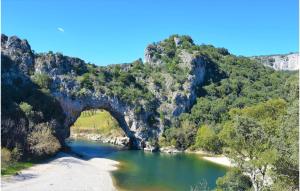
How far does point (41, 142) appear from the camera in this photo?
67688 mm

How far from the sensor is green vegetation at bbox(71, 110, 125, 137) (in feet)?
471

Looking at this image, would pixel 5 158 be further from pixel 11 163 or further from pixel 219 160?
pixel 219 160

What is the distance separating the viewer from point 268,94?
132m

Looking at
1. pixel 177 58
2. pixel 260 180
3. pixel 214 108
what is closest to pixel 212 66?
pixel 177 58

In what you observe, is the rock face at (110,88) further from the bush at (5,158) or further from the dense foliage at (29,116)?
the bush at (5,158)

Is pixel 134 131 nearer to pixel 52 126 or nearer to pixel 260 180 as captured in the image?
pixel 52 126

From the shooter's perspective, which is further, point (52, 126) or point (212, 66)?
point (212, 66)

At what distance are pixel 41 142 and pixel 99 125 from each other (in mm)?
88026

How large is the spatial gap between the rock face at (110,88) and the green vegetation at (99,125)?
2143cm

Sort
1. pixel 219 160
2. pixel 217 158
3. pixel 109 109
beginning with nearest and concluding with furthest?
pixel 219 160 < pixel 217 158 < pixel 109 109

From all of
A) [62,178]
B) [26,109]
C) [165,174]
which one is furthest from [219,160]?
[62,178]

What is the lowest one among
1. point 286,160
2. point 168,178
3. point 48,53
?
point 168,178

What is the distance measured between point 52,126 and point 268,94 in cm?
7942

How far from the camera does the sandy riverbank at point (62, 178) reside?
44000mm
